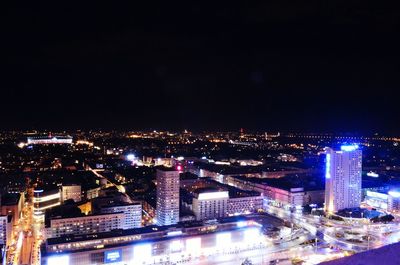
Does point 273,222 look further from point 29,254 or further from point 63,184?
point 63,184

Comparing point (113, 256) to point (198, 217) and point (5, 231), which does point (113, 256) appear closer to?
point (5, 231)

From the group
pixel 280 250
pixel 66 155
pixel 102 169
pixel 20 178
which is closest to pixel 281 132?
pixel 66 155

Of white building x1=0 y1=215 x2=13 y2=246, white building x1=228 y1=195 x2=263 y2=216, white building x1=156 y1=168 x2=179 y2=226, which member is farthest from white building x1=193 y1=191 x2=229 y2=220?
white building x1=0 y1=215 x2=13 y2=246

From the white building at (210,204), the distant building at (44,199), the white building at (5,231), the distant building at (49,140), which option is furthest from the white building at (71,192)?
the distant building at (49,140)

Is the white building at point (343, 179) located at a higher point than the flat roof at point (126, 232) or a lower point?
higher

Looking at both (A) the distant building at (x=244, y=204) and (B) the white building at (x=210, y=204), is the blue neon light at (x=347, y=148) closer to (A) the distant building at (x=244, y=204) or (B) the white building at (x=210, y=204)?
(A) the distant building at (x=244, y=204)

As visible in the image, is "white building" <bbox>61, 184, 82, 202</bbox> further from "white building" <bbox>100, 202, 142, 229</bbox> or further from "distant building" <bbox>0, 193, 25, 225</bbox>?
"white building" <bbox>100, 202, 142, 229</bbox>
